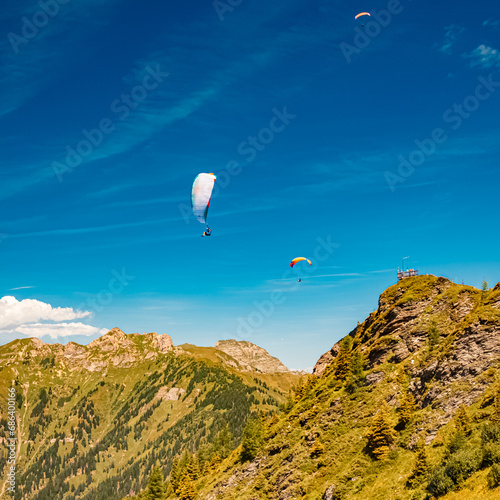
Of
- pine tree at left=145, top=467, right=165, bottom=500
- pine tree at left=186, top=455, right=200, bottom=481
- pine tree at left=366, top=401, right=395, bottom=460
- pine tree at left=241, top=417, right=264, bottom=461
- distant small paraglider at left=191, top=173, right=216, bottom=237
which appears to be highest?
distant small paraglider at left=191, top=173, right=216, bottom=237

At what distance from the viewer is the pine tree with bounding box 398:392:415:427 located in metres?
55.9

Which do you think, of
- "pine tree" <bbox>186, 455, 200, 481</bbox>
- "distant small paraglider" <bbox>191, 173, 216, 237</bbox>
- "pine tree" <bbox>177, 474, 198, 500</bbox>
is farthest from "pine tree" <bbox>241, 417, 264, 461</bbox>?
"distant small paraglider" <bbox>191, 173, 216, 237</bbox>

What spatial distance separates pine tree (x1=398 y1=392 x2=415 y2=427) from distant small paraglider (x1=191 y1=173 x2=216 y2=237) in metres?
40.7

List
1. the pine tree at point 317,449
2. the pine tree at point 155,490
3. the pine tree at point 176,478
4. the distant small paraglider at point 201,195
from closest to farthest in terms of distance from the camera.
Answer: the distant small paraglider at point 201,195 < the pine tree at point 317,449 < the pine tree at point 155,490 < the pine tree at point 176,478

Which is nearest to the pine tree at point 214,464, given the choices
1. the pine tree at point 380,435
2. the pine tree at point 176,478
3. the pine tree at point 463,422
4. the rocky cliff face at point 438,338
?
the pine tree at point 176,478

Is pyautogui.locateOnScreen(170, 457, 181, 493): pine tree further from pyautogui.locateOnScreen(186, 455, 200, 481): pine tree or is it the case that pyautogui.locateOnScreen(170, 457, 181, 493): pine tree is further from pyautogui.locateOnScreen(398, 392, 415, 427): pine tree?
pyautogui.locateOnScreen(398, 392, 415, 427): pine tree

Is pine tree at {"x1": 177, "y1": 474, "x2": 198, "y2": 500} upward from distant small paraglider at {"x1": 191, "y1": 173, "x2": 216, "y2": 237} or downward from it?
downward

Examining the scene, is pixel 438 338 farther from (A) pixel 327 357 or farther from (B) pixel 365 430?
(A) pixel 327 357

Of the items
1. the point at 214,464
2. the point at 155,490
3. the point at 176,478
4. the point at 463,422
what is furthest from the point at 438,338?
Result: the point at 176,478

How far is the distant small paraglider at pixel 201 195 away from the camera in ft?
175

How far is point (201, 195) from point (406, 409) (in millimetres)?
43935

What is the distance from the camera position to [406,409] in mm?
56625

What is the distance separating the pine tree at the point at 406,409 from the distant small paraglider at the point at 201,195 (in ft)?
133

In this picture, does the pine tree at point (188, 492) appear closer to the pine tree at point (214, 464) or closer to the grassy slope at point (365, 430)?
the grassy slope at point (365, 430)
